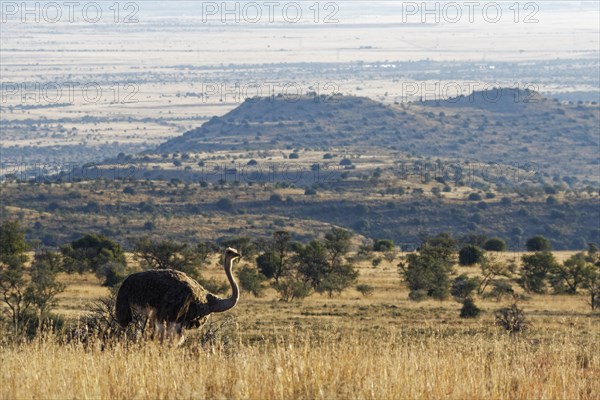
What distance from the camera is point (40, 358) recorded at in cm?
991

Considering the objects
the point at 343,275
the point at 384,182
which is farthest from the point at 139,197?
the point at 343,275

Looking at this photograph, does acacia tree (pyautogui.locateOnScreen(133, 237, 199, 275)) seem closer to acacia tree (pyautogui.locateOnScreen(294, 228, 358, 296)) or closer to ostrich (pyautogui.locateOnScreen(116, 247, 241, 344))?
acacia tree (pyautogui.locateOnScreen(294, 228, 358, 296))

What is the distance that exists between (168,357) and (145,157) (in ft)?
472

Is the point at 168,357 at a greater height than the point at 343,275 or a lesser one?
greater

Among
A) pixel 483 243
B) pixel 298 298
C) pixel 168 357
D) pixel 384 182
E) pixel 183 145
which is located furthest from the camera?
pixel 183 145

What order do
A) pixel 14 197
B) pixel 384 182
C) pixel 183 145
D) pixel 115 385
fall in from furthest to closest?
pixel 183 145 → pixel 384 182 → pixel 14 197 → pixel 115 385

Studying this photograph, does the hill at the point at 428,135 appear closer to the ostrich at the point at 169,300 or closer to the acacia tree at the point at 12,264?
the acacia tree at the point at 12,264

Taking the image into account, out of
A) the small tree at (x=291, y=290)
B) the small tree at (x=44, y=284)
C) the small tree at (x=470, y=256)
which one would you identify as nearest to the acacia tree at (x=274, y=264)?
the small tree at (x=291, y=290)

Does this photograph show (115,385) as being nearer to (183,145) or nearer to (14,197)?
(14,197)

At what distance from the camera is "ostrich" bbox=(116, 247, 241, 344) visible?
1176cm

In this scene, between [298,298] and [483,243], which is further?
[483,243]

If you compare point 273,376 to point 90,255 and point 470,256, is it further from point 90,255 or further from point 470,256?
point 470,256

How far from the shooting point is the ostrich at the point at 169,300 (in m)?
11.8

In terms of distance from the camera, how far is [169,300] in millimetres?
11773
